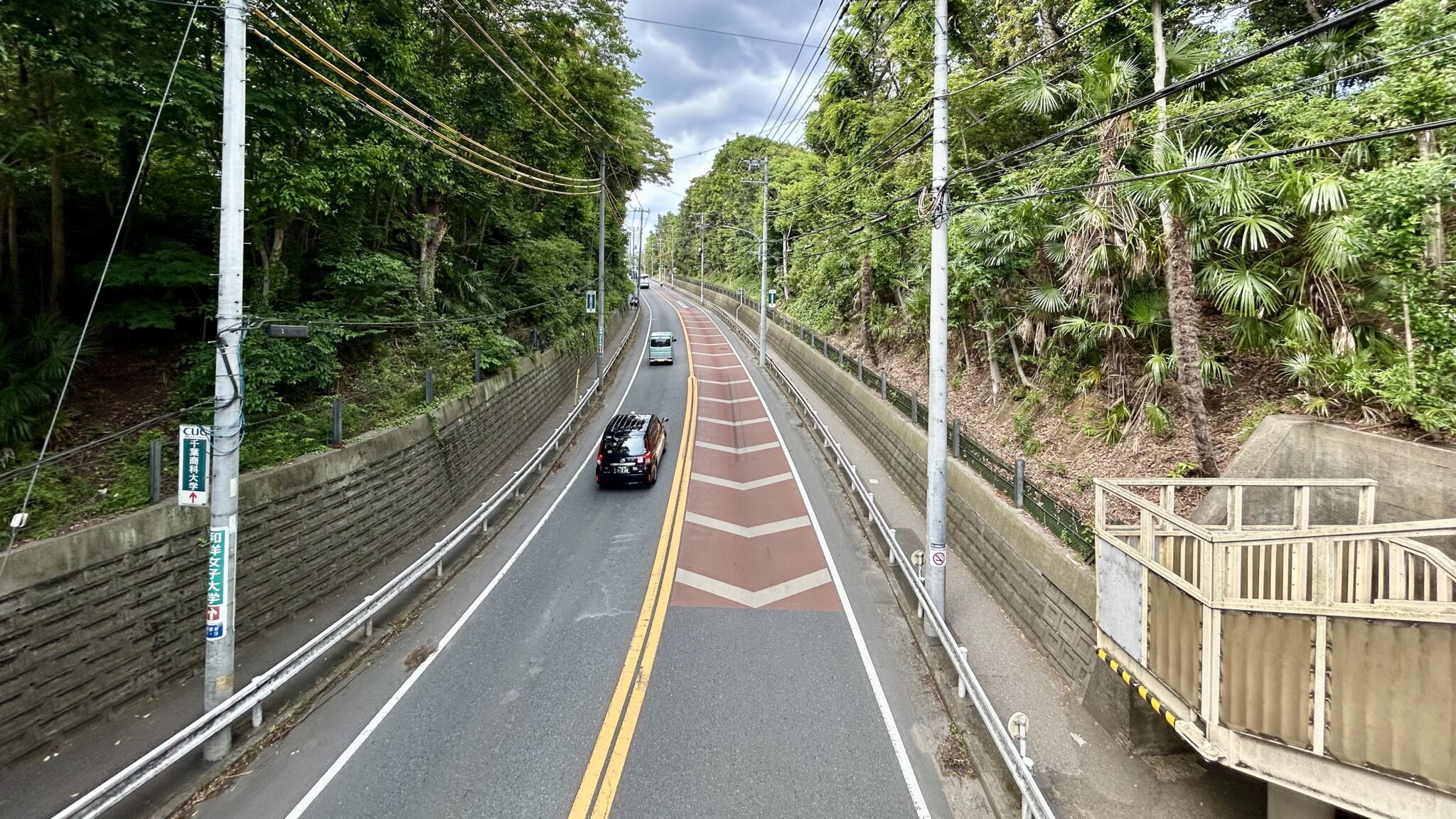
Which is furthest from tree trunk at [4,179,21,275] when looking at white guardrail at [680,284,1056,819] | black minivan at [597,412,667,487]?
white guardrail at [680,284,1056,819]

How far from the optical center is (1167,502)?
596 cm

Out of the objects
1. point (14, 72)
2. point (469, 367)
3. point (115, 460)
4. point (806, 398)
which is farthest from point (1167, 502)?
point (806, 398)

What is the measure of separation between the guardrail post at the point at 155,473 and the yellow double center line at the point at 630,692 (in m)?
5.82

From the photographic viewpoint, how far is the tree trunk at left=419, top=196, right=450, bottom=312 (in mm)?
17406

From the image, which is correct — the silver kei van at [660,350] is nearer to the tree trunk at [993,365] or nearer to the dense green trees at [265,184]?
the dense green trees at [265,184]

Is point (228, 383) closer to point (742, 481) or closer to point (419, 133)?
point (419, 133)

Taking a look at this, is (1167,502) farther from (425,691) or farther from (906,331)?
(906,331)

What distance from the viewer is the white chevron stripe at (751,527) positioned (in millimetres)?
12711

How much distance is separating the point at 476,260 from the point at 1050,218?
65.5 feet

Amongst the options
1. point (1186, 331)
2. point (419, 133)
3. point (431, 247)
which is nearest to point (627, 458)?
point (419, 133)

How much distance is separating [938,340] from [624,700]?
20.4 ft

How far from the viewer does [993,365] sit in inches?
606

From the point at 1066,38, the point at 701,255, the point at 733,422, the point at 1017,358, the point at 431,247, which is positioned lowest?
the point at 733,422

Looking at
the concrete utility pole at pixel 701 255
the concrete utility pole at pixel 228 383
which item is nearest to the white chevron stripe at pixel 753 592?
the concrete utility pole at pixel 228 383
